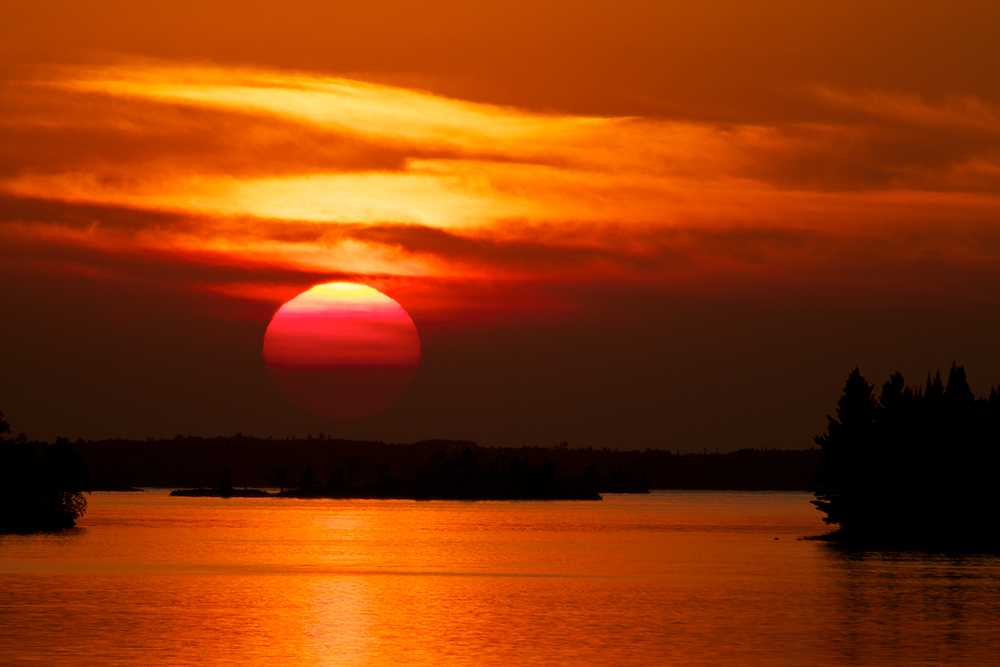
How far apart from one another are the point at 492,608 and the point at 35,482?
307 ft

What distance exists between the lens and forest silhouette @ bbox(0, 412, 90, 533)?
16238cm

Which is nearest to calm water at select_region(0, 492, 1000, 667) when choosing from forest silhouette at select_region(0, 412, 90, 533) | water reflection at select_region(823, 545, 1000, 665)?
water reflection at select_region(823, 545, 1000, 665)

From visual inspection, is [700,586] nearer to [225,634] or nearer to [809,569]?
[809,569]

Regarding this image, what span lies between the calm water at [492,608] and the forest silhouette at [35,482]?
9590mm

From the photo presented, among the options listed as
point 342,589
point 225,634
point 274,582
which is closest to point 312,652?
point 225,634

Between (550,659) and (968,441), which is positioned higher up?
(968,441)

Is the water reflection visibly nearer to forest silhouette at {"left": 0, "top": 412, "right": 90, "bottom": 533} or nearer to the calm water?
the calm water

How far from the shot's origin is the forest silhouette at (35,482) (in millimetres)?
162375

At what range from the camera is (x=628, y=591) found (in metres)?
106

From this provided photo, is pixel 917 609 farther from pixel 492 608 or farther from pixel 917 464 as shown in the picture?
pixel 917 464

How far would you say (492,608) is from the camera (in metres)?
91.7

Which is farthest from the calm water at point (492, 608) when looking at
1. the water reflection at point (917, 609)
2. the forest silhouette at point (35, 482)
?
the forest silhouette at point (35, 482)

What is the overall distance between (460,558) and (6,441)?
171 feet

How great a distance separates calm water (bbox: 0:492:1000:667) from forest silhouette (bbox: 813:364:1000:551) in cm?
1042
